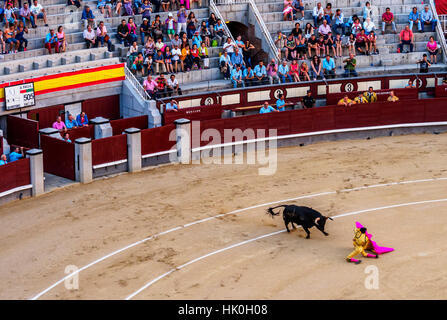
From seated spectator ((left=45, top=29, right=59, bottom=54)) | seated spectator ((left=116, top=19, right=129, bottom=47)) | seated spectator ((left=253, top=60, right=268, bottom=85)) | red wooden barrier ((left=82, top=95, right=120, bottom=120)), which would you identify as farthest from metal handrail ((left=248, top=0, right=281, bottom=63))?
seated spectator ((left=45, top=29, right=59, bottom=54))

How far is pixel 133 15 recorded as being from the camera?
36.3m

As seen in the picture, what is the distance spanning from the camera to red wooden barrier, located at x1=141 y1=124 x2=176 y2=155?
30219 mm

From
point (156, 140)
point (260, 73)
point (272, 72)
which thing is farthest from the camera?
point (272, 72)

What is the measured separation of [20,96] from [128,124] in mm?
3592

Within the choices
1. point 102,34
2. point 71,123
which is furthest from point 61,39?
point 71,123

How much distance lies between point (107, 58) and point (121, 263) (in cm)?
1309

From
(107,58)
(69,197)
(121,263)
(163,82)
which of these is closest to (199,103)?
(163,82)

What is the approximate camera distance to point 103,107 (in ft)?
111

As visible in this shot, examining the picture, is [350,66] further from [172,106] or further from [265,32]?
[172,106]

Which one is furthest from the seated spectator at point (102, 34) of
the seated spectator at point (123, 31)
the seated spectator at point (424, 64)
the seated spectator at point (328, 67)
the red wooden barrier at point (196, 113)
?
the seated spectator at point (424, 64)

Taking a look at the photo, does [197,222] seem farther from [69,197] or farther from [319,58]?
[319,58]

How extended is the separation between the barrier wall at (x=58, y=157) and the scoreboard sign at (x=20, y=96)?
91.4 inches

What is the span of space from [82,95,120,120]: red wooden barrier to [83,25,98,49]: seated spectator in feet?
6.58

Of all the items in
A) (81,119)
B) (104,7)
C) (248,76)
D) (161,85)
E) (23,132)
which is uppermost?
(104,7)
